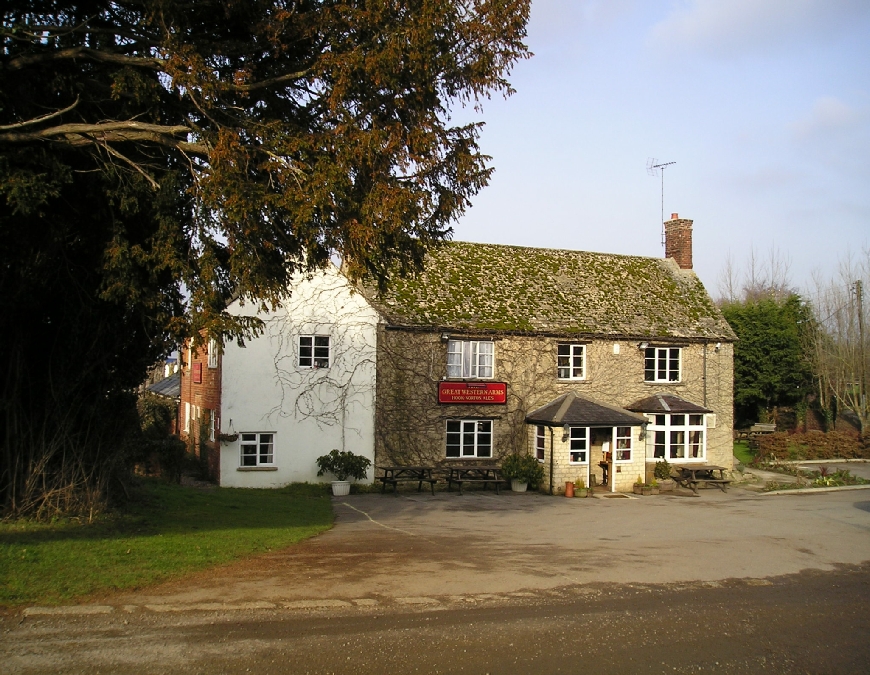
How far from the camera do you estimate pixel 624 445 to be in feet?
89.8

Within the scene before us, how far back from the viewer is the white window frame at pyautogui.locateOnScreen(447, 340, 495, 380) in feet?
88.3

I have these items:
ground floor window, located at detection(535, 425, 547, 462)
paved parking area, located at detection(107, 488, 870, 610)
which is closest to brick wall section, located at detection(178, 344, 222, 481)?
paved parking area, located at detection(107, 488, 870, 610)

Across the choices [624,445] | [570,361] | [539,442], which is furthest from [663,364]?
[539,442]

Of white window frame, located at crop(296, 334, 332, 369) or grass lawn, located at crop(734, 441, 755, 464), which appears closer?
white window frame, located at crop(296, 334, 332, 369)

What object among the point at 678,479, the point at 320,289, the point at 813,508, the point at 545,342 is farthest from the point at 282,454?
the point at 813,508

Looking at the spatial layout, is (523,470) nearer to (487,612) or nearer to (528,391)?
(528,391)

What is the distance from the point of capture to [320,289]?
84.6 feet

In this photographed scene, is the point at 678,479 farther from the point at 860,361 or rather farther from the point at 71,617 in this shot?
the point at 71,617

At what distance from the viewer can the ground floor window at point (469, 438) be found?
1057 inches

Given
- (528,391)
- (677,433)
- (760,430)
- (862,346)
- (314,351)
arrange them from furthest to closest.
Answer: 1. (862,346)
2. (760,430)
3. (677,433)
4. (528,391)
5. (314,351)

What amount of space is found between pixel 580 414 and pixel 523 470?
2731 mm

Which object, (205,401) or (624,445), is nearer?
(205,401)

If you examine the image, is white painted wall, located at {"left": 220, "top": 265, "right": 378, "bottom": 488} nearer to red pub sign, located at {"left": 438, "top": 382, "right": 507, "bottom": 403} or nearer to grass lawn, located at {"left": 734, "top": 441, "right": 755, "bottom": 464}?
red pub sign, located at {"left": 438, "top": 382, "right": 507, "bottom": 403}

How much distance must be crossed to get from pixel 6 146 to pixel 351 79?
464 cm
